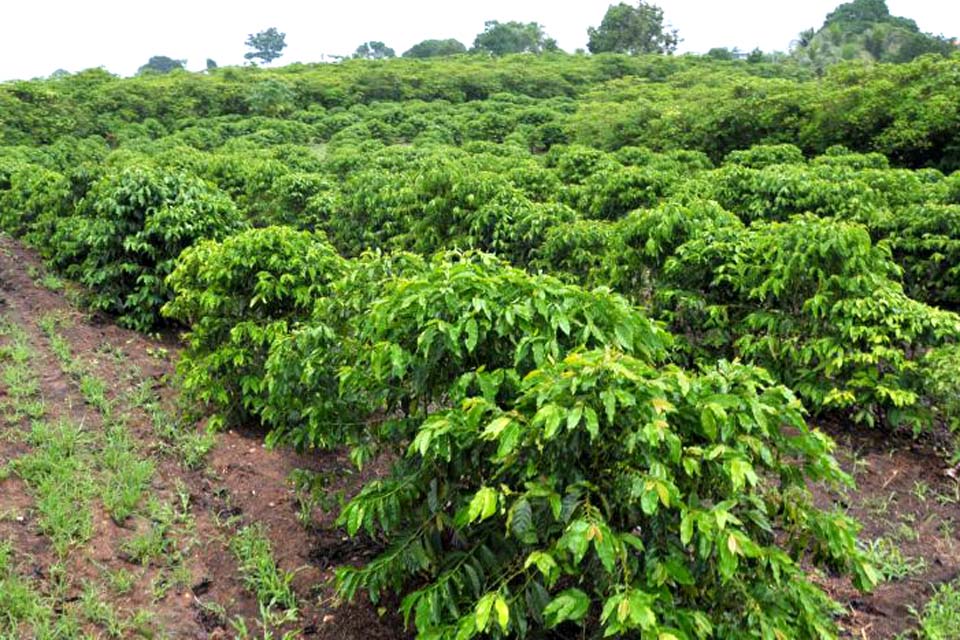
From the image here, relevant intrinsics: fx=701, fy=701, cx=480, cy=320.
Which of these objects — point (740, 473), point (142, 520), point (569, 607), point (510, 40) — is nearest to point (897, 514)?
point (740, 473)

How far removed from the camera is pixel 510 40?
5322 centimetres

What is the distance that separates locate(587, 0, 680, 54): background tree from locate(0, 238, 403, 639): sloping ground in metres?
44.3

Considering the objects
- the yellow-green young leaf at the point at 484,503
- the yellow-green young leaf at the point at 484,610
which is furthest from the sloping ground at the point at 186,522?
the yellow-green young leaf at the point at 484,503

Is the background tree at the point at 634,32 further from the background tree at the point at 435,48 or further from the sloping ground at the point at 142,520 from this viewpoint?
the sloping ground at the point at 142,520

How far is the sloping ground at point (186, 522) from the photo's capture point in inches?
115

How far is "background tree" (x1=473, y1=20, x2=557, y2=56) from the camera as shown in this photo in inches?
2084

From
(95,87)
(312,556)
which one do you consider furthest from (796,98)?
(95,87)

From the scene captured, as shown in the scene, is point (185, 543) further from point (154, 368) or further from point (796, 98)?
point (796, 98)

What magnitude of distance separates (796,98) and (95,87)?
24376 mm

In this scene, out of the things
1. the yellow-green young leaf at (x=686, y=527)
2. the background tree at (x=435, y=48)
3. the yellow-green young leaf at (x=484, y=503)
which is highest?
the background tree at (x=435, y=48)

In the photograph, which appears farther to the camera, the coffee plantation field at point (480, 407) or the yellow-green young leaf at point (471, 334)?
the yellow-green young leaf at point (471, 334)

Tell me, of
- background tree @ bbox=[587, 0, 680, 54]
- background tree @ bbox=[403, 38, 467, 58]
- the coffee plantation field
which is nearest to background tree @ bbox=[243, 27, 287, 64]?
background tree @ bbox=[403, 38, 467, 58]

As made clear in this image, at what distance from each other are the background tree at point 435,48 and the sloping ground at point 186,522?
55768 mm

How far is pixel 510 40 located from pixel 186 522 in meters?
54.6
